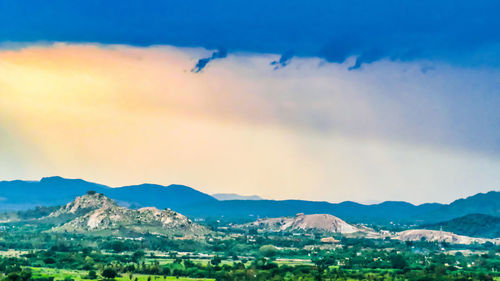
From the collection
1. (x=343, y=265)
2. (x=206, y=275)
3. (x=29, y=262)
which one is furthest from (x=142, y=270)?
(x=343, y=265)

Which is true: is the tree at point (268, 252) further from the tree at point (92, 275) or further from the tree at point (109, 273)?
the tree at point (92, 275)

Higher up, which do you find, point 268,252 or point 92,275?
point 268,252

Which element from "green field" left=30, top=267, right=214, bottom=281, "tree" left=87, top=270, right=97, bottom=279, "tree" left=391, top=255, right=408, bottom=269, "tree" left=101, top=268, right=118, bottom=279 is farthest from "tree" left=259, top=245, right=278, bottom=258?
"tree" left=87, top=270, right=97, bottom=279

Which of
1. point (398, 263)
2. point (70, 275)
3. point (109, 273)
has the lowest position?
point (70, 275)

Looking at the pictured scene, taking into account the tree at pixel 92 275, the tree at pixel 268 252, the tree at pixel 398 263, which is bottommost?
the tree at pixel 92 275

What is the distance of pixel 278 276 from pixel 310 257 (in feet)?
187

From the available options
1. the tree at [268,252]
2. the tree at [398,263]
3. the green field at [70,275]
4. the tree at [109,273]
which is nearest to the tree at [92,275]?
the green field at [70,275]

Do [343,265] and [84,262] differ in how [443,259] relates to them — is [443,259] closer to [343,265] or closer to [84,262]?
[343,265]

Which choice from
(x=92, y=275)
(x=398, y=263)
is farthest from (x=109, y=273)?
(x=398, y=263)

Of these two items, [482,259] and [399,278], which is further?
[482,259]

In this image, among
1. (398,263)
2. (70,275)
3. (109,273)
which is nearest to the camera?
(109,273)

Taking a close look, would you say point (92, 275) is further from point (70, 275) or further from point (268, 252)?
point (268, 252)

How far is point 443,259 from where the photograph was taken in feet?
553

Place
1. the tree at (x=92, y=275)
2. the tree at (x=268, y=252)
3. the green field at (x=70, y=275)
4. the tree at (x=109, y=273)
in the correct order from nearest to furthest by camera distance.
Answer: the green field at (x=70, y=275), the tree at (x=109, y=273), the tree at (x=92, y=275), the tree at (x=268, y=252)
